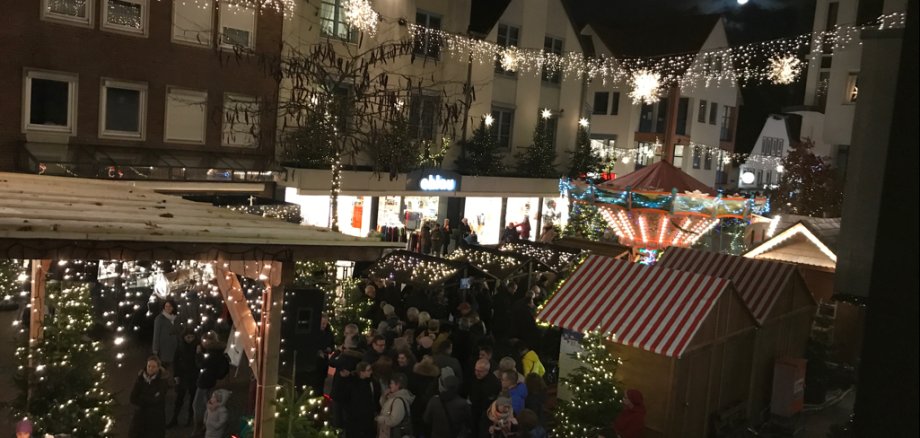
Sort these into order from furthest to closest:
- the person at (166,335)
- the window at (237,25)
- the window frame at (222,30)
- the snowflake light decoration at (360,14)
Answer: the snowflake light decoration at (360,14), the window at (237,25), the window frame at (222,30), the person at (166,335)

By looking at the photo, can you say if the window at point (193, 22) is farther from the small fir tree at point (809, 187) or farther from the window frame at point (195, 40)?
the small fir tree at point (809, 187)

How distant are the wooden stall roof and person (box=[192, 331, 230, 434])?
8.71 feet

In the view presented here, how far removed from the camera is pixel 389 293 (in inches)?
551

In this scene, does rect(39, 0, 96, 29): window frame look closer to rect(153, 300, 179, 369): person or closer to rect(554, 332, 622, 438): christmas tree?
rect(153, 300, 179, 369): person

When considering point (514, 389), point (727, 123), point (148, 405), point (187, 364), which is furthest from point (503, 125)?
point (148, 405)

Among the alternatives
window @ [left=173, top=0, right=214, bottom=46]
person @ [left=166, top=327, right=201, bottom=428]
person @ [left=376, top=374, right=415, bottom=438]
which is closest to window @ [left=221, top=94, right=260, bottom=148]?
window @ [left=173, top=0, right=214, bottom=46]

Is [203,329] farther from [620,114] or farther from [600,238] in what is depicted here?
[620,114]

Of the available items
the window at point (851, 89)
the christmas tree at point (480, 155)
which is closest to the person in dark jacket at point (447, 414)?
the window at point (851, 89)

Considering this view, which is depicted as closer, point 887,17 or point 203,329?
point 887,17

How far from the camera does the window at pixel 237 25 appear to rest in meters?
21.4

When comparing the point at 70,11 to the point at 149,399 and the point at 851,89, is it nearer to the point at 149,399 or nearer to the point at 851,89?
the point at 149,399

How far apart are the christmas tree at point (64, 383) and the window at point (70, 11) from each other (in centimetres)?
1307

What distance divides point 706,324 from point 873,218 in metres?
4.05

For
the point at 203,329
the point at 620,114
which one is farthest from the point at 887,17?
the point at 620,114
